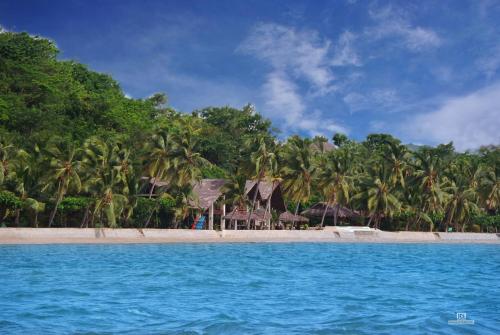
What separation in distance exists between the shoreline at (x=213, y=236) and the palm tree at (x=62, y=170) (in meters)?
4.19

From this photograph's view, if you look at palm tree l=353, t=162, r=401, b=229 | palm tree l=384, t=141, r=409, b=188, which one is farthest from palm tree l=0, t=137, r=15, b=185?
palm tree l=384, t=141, r=409, b=188

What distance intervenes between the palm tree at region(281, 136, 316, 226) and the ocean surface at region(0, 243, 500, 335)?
76.8 feet

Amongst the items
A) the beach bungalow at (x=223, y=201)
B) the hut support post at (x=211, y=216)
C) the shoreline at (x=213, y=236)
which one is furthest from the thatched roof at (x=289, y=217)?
the hut support post at (x=211, y=216)

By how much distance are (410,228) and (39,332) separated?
47760 millimetres

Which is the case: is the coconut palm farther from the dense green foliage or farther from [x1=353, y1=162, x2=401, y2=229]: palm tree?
[x1=353, y1=162, x2=401, y2=229]: palm tree

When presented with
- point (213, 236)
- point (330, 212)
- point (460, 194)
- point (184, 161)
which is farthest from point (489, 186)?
point (184, 161)

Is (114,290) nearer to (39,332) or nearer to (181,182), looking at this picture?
(39,332)

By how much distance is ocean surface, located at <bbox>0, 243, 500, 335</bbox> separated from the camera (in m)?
9.03

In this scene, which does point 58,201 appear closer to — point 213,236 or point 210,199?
point 213,236

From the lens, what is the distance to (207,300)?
11891 mm

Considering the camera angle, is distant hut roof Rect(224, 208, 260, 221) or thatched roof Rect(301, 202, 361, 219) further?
thatched roof Rect(301, 202, 361, 219)

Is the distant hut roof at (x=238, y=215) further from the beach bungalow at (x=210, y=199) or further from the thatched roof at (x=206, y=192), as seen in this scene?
the thatched roof at (x=206, y=192)

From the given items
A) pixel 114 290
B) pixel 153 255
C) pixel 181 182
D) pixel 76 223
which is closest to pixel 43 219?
pixel 76 223

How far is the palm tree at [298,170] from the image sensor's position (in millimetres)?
45188
